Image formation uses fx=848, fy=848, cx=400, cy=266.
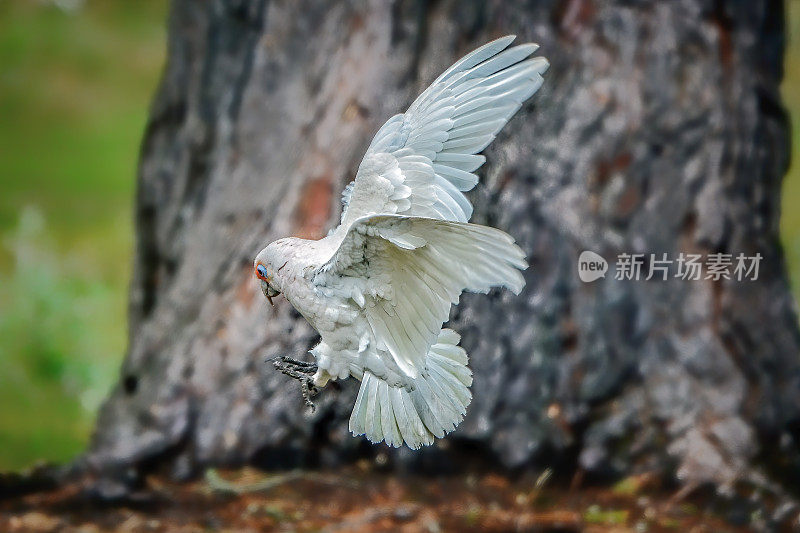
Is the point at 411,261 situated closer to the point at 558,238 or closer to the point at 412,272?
the point at 412,272

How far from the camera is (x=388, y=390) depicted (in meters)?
0.70

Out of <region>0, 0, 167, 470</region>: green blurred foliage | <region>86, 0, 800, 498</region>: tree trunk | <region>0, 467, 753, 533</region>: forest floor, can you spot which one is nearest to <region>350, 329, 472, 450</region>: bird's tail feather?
<region>86, 0, 800, 498</region>: tree trunk

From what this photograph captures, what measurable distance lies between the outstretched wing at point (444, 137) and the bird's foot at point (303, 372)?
0.12m

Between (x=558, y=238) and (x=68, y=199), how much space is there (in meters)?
1.59

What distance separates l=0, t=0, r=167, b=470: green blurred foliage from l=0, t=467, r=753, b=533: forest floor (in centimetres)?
51

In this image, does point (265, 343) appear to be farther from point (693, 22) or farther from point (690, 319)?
point (693, 22)

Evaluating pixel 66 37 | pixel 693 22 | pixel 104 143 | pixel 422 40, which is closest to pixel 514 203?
pixel 422 40

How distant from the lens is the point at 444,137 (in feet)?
2.19

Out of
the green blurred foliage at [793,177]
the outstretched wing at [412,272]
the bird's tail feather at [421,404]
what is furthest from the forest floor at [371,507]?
the green blurred foliage at [793,177]

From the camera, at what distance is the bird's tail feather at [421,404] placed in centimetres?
70

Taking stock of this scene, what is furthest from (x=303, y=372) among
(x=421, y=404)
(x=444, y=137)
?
(x=444, y=137)

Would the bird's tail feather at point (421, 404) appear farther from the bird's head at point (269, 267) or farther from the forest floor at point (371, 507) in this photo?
the forest floor at point (371, 507)

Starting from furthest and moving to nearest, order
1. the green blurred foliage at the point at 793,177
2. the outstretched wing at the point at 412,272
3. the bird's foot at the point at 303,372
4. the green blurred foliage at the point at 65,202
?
the green blurred foliage at the point at 793,177
the green blurred foliage at the point at 65,202
the bird's foot at the point at 303,372
the outstretched wing at the point at 412,272

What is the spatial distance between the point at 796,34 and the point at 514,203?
1.70 meters
